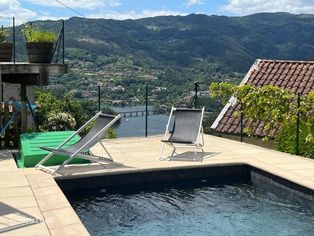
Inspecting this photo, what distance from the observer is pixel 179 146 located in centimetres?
1180

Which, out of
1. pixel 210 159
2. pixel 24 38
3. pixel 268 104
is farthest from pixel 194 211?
pixel 24 38

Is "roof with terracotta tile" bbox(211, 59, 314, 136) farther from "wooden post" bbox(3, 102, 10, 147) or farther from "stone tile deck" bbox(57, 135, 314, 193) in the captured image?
"wooden post" bbox(3, 102, 10, 147)

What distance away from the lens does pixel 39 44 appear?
39.0 feet

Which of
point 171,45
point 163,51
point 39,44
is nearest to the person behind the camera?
point 39,44

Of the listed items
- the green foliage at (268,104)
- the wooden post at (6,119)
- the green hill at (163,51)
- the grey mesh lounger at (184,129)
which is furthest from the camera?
the green hill at (163,51)

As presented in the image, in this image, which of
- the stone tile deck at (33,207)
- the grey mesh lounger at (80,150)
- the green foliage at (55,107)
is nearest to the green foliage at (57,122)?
the green foliage at (55,107)

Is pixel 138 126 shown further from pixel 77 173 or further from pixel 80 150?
pixel 77 173

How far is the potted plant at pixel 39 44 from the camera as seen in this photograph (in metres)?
11.9

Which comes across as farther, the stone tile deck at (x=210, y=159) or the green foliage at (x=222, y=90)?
the green foliage at (x=222, y=90)

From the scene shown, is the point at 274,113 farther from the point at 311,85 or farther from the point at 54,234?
the point at 54,234

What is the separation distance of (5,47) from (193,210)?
760cm

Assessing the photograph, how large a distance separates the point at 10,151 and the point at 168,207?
14.6 feet

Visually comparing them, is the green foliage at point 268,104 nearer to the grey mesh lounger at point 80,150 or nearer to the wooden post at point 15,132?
the grey mesh lounger at point 80,150

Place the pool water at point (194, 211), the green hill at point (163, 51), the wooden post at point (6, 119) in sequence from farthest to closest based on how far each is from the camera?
the green hill at point (163, 51) < the wooden post at point (6, 119) < the pool water at point (194, 211)
